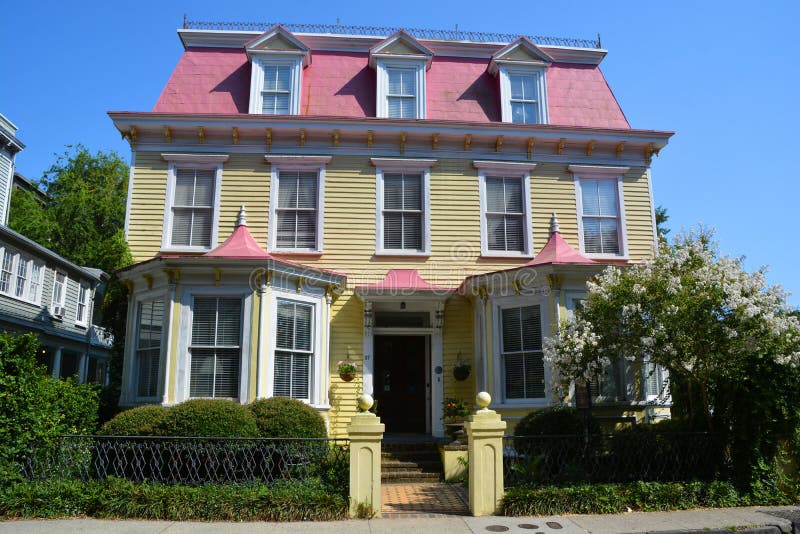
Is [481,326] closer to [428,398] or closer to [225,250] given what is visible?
[428,398]

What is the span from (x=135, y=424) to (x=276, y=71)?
9.37 m

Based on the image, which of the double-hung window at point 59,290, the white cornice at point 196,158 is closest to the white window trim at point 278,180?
the white cornice at point 196,158

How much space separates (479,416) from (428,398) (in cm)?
521

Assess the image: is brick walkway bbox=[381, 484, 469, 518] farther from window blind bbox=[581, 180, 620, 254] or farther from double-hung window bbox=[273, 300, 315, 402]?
window blind bbox=[581, 180, 620, 254]

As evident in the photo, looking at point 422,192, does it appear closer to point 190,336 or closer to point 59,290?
point 190,336

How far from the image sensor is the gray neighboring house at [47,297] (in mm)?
19534

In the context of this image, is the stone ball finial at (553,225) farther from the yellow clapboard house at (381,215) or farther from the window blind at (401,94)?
the window blind at (401,94)

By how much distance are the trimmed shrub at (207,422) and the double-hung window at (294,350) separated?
7.46ft

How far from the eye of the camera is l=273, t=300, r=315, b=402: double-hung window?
39.4ft

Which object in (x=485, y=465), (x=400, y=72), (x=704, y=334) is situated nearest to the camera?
(x=485, y=465)

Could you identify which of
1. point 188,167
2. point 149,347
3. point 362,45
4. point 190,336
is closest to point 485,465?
point 190,336

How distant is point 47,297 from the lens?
22141 mm

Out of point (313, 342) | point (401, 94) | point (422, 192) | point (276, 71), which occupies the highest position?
point (276, 71)

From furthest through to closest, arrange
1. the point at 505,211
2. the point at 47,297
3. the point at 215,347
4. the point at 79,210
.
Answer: the point at 79,210 < the point at 47,297 < the point at 505,211 < the point at 215,347
